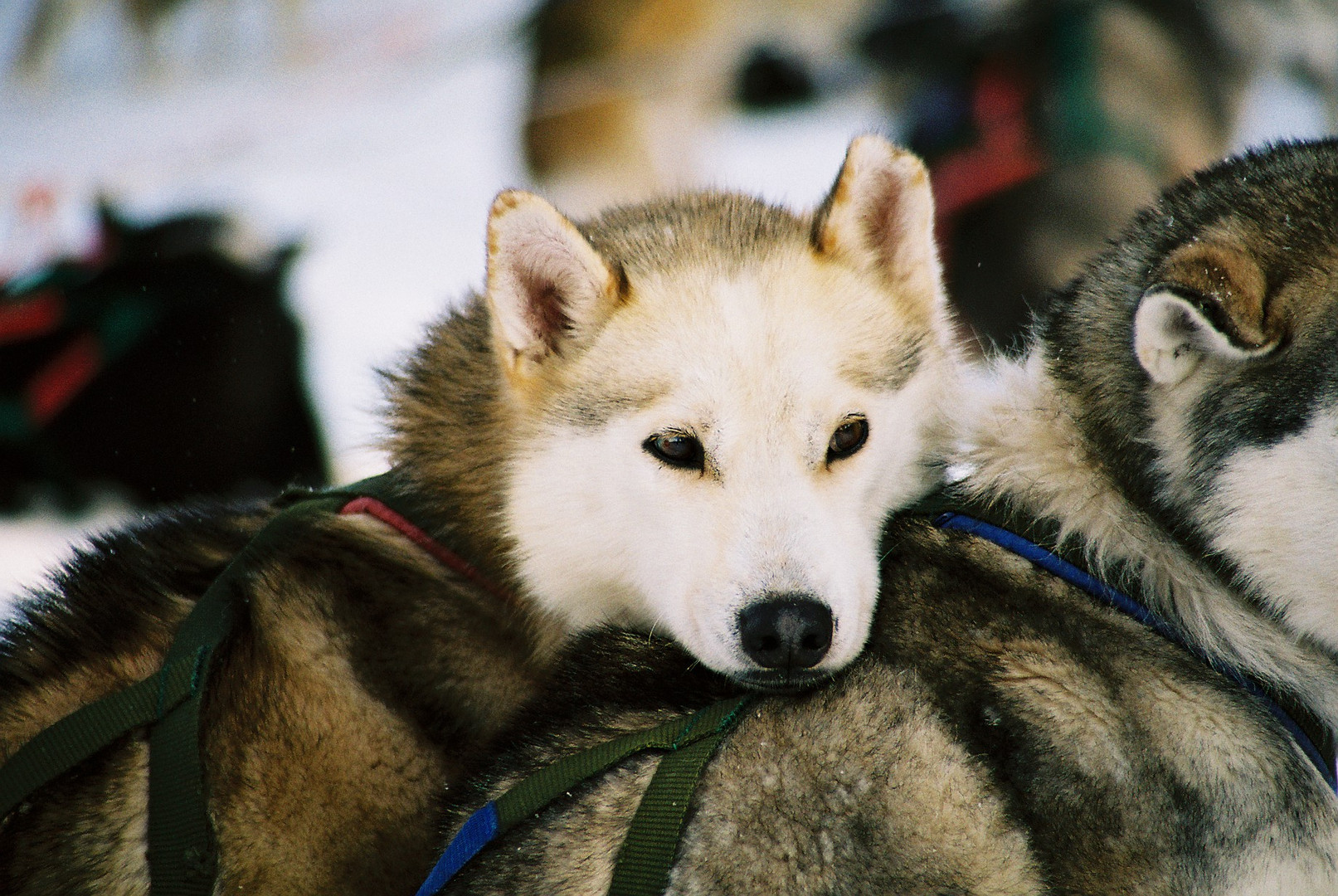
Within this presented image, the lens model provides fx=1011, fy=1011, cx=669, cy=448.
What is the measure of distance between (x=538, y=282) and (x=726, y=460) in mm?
539

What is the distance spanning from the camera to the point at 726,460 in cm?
175

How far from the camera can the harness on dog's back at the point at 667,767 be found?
51.9 inches

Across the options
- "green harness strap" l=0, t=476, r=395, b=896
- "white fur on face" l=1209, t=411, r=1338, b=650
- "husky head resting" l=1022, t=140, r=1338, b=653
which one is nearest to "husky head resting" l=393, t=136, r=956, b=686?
"husky head resting" l=1022, t=140, r=1338, b=653

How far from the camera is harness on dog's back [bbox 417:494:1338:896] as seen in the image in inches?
51.9

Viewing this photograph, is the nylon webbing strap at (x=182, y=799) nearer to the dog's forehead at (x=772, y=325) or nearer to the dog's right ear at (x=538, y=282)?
the dog's right ear at (x=538, y=282)

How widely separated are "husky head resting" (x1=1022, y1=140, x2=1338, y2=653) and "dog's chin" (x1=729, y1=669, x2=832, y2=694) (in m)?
0.57

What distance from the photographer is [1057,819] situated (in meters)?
1.38

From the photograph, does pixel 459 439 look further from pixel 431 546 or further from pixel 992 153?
pixel 992 153

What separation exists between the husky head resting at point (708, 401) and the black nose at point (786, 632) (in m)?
0.02

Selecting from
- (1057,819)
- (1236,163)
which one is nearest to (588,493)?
(1057,819)

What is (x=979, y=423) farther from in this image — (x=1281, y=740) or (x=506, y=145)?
(x=506, y=145)

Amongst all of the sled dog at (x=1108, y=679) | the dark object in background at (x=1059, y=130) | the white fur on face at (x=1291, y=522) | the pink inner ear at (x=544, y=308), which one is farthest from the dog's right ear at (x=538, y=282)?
the dark object in background at (x=1059, y=130)

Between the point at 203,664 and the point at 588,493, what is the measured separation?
2.29 feet

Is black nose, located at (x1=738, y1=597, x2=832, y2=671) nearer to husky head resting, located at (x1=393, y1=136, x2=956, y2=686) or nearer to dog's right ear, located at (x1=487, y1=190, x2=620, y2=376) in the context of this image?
husky head resting, located at (x1=393, y1=136, x2=956, y2=686)
